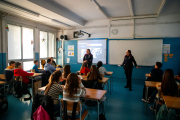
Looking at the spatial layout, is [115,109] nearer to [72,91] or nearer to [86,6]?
[72,91]

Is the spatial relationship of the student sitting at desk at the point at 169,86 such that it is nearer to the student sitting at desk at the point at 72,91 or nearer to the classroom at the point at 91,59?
the classroom at the point at 91,59

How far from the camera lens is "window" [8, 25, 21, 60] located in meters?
4.95

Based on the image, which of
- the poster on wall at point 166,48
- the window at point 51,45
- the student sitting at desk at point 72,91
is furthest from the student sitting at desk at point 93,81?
the window at point 51,45

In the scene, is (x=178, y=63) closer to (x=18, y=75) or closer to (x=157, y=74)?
(x=157, y=74)

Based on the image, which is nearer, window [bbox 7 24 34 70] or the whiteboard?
window [bbox 7 24 34 70]

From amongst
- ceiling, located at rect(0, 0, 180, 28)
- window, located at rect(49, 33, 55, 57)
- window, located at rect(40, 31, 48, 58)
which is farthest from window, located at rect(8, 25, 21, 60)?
window, located at rect(49, 33, 55, 57)

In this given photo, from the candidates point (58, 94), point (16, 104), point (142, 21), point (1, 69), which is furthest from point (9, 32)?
point (142, 21)

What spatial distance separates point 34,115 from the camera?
5.92 feet

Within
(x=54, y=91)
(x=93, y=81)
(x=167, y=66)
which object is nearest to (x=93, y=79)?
(x=93, y=81)

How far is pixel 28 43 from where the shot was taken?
19.0 feet

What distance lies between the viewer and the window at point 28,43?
5.61m

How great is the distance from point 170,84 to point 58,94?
2.05 meters

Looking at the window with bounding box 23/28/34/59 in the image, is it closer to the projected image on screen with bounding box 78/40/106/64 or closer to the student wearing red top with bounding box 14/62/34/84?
the student wearing red top with bounding box 14/62/34/84

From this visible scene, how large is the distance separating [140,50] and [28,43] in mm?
5378
